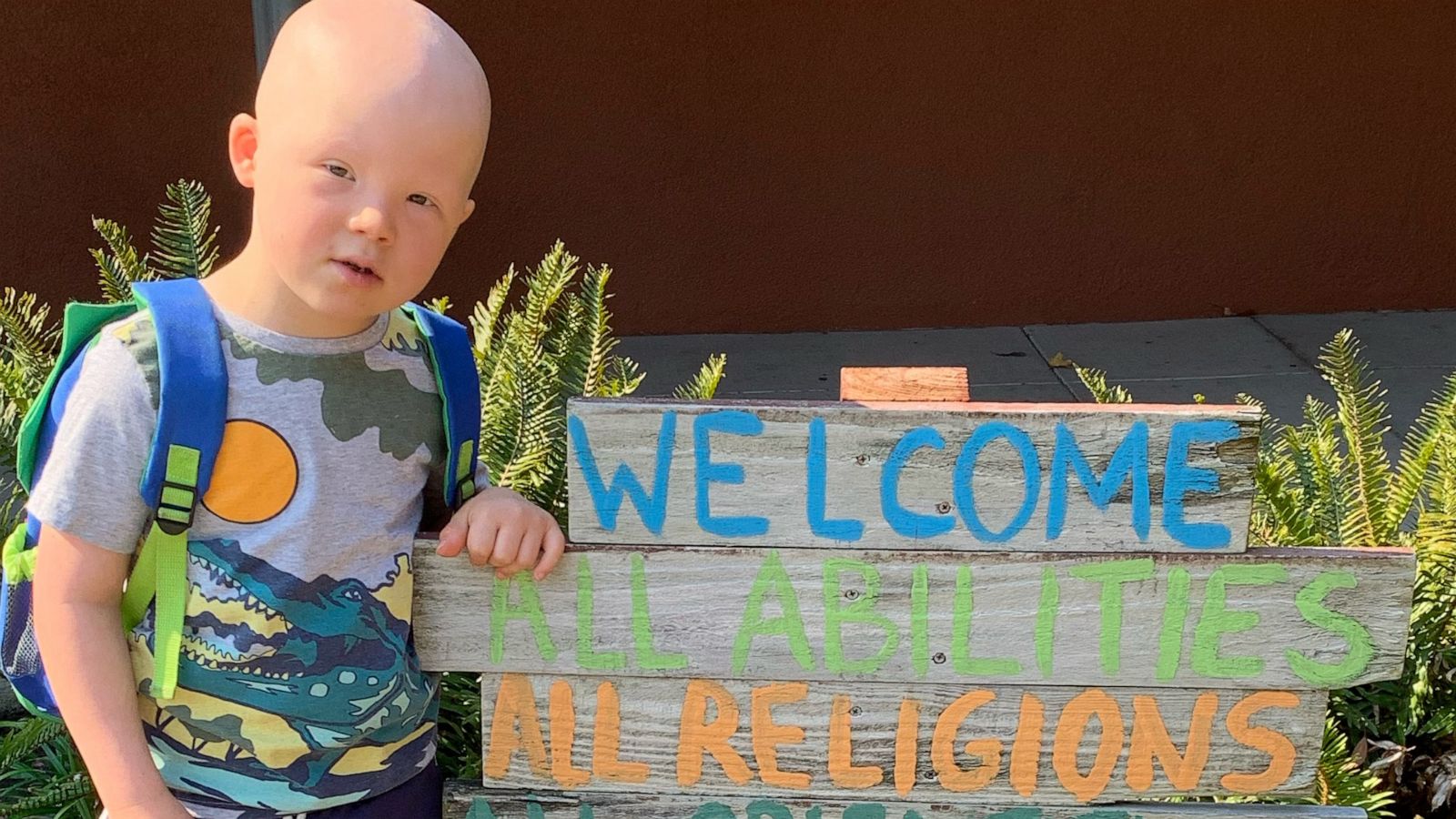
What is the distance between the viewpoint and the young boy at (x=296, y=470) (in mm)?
1208

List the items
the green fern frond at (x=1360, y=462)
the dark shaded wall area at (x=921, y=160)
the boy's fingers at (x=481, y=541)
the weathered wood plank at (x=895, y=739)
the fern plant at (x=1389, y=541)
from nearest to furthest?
the boy's fingers at (x=481, y=541)
the weathered wood plank at (x=895, y=739)
the fern plant at (x=1389, y=541)
the green fern frond at (x=1360, y=462)
the dark shaded wall area at (x=921, y=160)

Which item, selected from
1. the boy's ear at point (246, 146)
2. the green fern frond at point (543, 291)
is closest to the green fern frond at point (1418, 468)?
the green fern frond at point (543, 291)

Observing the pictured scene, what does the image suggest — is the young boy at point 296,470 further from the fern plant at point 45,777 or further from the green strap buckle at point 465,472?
the fern plant at point 45,777

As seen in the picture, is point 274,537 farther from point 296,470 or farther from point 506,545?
point 506,545

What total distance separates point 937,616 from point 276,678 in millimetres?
719

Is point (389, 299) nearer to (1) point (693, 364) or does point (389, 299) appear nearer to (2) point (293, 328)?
(2) point (293, 328)

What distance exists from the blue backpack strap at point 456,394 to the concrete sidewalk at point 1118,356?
2.93 m

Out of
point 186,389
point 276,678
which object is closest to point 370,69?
point 186,389

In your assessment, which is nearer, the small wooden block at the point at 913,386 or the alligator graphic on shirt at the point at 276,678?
the alligator graphic on shirt at the point at 276,678

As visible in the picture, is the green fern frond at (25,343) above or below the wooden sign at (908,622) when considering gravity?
above

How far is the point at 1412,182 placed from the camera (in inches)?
215

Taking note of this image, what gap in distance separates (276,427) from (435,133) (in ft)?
1.07

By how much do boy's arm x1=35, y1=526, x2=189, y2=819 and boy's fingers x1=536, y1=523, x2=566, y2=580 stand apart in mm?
425

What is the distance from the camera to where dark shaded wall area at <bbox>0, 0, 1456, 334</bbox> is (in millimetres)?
5004
